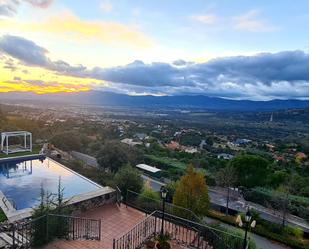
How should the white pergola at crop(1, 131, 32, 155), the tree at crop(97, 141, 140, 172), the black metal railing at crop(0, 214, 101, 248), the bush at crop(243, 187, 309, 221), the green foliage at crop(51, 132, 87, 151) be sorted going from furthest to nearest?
1. the green foliage at crop(51, 132, 87, 151)
2. the white pergola at crop(1, 131, 32, 155)
3. the tree at crop(97, 141, 140, 172)
4. the bush at crop(243, 187, 309, 221)
5. the black metal railing at crop(0, 214, 101, 248)

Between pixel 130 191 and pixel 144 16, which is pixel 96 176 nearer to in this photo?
pixel 130 191

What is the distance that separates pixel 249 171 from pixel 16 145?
23.6 meters

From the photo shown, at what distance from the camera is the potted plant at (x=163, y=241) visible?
8625 mm

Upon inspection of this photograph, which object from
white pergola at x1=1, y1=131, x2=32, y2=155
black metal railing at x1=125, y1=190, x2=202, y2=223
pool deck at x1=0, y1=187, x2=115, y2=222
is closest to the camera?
pool deck at x1=0, y1=187, x2=115, y2=222

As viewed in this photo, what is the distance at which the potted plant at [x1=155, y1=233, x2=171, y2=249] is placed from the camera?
862 cm

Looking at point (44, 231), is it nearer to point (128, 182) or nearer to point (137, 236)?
point (137, 236)

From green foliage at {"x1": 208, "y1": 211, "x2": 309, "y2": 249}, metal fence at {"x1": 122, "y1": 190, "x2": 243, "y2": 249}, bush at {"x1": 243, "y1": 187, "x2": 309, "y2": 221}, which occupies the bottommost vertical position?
bush at {"x1": 243, "y1": 187, "x2": 309, "y2": 221}

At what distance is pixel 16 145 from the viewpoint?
3144cm

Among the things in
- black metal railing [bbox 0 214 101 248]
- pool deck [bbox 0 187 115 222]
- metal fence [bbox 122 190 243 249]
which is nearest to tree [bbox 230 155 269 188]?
metal fence [bbox 122 190 243 249]

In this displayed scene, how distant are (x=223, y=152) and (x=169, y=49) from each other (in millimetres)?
32091

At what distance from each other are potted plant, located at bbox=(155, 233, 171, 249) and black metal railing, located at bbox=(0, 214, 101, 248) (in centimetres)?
200

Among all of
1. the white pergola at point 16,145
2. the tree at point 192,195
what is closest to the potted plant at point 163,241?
the tree at point 192,195

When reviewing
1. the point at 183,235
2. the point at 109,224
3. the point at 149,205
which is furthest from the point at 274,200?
the point at 109,224

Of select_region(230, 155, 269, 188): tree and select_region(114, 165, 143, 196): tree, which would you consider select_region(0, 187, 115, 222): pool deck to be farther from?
select_region(230, 155, 269, 188): tree
